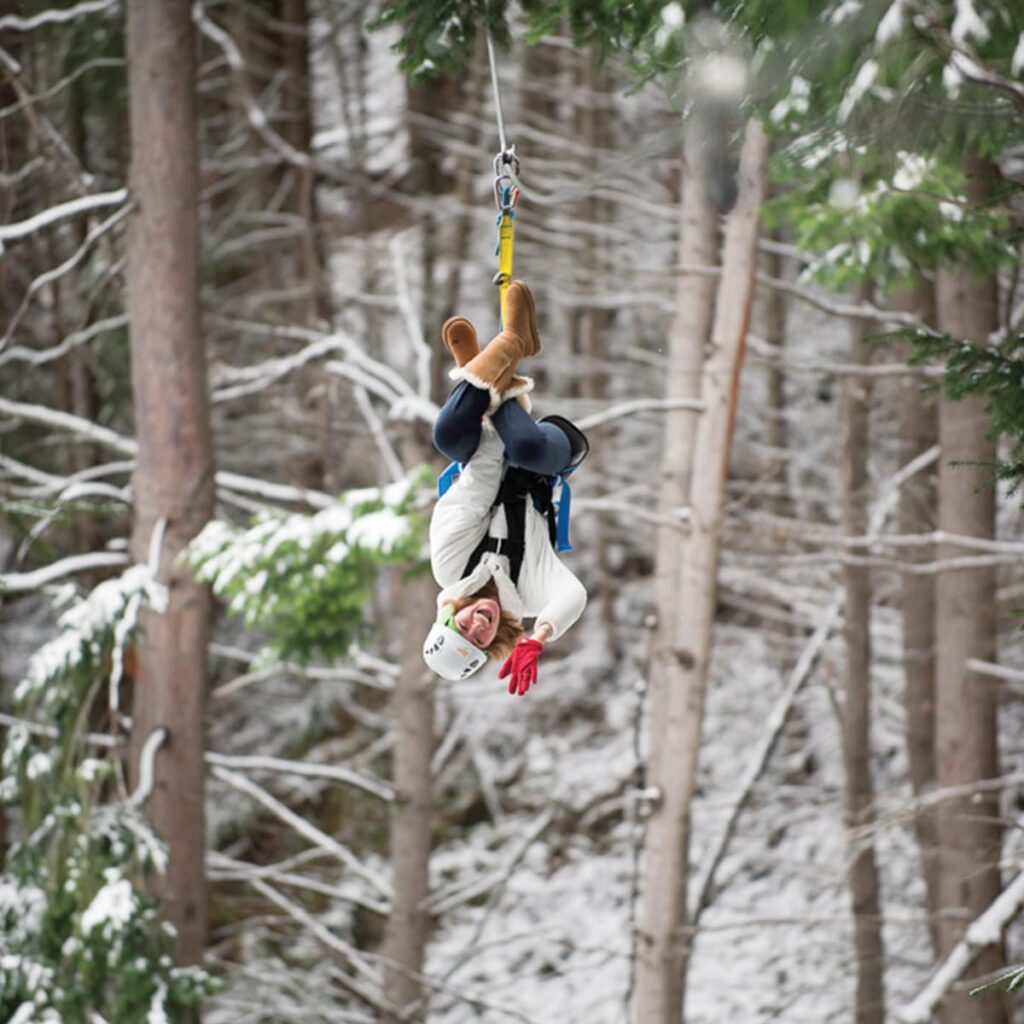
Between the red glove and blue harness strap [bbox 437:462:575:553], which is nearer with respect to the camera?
the red glove

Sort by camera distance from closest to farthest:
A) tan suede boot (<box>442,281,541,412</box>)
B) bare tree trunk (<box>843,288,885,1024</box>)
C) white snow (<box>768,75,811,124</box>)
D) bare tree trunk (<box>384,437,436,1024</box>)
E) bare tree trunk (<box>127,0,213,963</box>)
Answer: tan suede boot (<box>442,281,541,412</box>) → white snow (<box>768,75,811,124</box>) → bare tree trunk (<box>127,0,213,963</box>) → bare tree trunk (<box>384,437,436,1024</box>) → bare tree trunk (<box>843,288,885,1024</box>)

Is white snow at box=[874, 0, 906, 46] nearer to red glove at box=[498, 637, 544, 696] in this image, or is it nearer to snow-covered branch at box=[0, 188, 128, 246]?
red glove at box=[498, 637, 544, 696]

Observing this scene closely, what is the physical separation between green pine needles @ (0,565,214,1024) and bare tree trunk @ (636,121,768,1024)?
235cm

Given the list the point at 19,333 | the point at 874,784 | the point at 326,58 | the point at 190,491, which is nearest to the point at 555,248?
the point at 326,58

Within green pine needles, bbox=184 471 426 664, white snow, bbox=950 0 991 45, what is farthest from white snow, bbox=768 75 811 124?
green pine needles, bbox=184 471 426 664

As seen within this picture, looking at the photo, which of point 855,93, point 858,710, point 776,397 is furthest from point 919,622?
point 855,93

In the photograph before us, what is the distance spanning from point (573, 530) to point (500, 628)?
37.7 feet

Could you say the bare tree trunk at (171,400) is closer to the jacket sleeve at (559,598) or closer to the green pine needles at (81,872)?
the green pine needles at (81,872)

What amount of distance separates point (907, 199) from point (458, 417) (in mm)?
3450

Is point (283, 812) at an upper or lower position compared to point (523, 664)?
lower

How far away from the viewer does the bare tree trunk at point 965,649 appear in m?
7.19

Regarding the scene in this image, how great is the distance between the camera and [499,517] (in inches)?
118

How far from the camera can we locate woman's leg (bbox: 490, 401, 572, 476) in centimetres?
279

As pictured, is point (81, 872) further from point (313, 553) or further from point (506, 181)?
point (506, 181)
